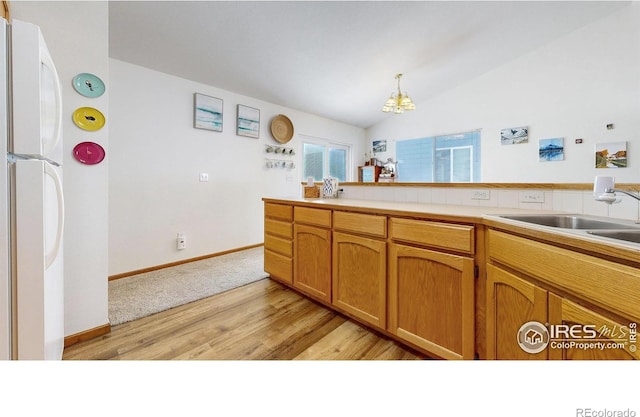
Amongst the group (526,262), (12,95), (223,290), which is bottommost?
Answer: (223,290)

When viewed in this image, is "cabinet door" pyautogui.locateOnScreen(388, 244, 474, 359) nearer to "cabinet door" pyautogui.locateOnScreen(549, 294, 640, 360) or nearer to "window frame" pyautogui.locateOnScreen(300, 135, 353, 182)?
"cabinet door" pyautogui.locateOnScreen(549, 294, 640, 360)

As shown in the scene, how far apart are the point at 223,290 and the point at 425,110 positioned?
4893mm

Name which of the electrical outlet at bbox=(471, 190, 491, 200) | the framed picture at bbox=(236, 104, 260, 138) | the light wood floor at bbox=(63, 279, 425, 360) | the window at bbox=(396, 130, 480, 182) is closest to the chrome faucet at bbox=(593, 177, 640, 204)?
the electrical outlet at bbox=(471, 190, 491, 200)

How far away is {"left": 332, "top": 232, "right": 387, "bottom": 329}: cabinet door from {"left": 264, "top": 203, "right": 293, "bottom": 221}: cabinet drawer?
0.56 m

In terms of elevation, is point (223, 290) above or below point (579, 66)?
below

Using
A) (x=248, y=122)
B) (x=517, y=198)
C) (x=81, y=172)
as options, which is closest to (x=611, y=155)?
(x=517, y=198)

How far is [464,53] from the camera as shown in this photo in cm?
349

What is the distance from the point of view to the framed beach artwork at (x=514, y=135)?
3.85 metres

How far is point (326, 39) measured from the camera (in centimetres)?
267

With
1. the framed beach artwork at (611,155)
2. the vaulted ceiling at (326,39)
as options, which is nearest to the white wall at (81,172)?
the vaulted ceiling at (326,39)
